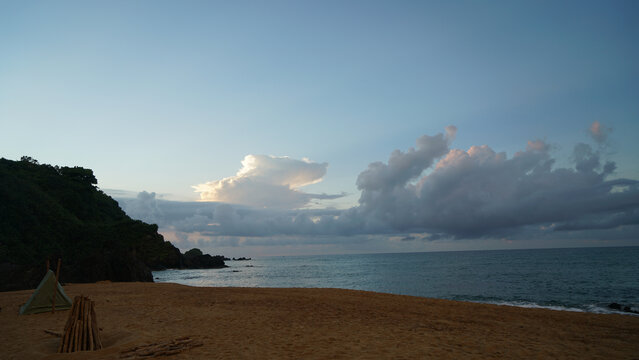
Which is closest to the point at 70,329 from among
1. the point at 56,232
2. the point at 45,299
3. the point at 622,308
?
the point at 45,299

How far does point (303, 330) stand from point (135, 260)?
135ft

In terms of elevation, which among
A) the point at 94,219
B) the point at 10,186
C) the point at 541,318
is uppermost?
the point at 10,186

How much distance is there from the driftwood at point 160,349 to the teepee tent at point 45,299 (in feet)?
29.2

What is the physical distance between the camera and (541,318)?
15047 mm

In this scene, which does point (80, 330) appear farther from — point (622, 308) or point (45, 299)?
point (622, 308)

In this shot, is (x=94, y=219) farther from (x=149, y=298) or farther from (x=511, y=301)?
(x=511, y=301)

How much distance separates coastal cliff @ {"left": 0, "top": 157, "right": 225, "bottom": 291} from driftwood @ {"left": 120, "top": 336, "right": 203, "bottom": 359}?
97.4ft

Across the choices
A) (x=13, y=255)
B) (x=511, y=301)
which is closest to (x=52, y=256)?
(x=13, y=255)

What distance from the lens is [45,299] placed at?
14945mm

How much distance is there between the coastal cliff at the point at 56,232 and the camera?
33719 millimetres

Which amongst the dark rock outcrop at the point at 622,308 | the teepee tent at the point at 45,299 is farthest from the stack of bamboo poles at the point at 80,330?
the dark rock outcrop at the point at 622,308

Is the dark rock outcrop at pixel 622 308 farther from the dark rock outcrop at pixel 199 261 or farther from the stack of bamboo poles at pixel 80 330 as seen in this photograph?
the dark rock outcrop at pixel 199 261

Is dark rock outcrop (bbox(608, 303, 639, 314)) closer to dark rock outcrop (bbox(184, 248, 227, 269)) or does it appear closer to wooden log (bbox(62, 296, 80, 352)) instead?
wooden log (bbox(62, 296, 80, 352))

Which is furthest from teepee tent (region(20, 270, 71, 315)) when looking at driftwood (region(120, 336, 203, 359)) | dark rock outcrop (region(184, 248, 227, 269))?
dark rock outcrop (region(184, 248, 227, 269))
